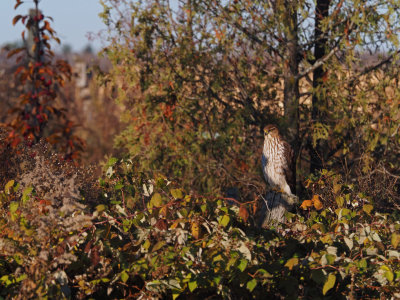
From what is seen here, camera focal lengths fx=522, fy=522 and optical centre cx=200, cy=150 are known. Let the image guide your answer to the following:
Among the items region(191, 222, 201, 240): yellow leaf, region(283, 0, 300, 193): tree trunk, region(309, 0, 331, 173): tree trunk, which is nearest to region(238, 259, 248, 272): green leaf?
region(191, 222, 201, 240): yellow leaf

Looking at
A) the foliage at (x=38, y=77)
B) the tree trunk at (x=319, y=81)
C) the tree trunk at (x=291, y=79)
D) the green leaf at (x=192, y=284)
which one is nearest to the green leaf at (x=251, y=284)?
the green leaf at (x=192, y=284)

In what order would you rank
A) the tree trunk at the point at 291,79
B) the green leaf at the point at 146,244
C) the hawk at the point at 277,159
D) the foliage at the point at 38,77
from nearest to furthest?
the green leaf at the point at 146,244, the hawk at the point at 277,159, the tree trunk at the point at 291,79, the foliage at the point at 38,77

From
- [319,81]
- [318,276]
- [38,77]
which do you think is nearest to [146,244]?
[318,276]

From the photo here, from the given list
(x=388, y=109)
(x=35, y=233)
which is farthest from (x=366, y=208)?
(x=388, y=109)

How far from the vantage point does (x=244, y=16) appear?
679cm

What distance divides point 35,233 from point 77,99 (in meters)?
13.8

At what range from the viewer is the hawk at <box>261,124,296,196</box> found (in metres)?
5.80

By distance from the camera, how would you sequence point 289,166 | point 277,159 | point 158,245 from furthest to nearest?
point 289,166
point 277,159
point 158,245

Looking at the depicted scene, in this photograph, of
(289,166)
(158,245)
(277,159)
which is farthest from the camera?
(289,166)

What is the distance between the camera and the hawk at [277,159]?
5.80 meters

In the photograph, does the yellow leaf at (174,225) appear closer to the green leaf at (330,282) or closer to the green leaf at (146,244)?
the green leaf at (146,244)

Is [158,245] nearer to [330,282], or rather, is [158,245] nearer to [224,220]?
[224,220]

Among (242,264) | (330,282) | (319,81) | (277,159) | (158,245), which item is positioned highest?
(319,81)

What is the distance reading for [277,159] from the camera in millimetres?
5801
